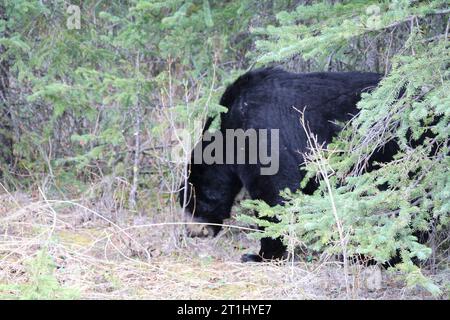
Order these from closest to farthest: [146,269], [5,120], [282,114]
→ [146,269] → [282,114] → [5,120]

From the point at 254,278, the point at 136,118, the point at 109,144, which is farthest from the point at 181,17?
the point at 254,278

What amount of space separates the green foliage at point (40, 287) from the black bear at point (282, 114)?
1.80 metres

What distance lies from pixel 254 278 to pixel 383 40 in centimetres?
304

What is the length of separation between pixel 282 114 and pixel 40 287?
8.68 ft

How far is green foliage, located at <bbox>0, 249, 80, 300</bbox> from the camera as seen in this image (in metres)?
4.66

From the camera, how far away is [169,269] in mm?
5805

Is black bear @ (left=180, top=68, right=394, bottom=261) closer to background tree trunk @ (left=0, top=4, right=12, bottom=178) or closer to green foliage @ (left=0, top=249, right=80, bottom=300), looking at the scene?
green foliage @ (left=0, top=249, right=80, bottom=300)

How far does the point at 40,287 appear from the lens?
4699mm

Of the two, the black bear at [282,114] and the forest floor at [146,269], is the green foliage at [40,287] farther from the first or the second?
the black bear at [282,114]

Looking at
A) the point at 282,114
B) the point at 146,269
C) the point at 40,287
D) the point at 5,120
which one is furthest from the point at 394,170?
the point at 5,120

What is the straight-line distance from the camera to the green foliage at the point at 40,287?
15.3 feet

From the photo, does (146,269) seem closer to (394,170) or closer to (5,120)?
(394,170)

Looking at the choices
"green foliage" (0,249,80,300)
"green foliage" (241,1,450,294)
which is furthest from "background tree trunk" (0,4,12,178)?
"green foliage" (241,1,450,294)
